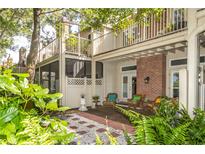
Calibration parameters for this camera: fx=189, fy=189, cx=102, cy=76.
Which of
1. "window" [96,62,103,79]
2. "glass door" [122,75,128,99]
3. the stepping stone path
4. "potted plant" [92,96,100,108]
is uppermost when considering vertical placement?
"window" [96,62,103,79]

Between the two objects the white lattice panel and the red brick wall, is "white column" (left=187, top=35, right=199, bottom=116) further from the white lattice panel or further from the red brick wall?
the white lattice panel

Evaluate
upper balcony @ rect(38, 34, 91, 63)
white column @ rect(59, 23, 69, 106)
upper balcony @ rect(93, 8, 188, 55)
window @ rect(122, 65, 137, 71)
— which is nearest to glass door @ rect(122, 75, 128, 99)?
window @ rect(122, 65, 137, 71)

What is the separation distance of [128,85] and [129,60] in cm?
170

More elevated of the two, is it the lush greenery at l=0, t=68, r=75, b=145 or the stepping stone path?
the lush greenery at l=0, t=68, r=75, b=145

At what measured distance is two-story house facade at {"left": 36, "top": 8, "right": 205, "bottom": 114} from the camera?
8172mm

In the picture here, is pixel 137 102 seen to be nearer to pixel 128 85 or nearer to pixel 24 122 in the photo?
pixel 128 85

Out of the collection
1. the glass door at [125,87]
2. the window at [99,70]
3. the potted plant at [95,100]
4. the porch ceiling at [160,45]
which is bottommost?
the potted plant at [95,100]

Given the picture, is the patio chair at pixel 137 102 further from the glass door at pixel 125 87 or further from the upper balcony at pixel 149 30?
the upper balcony at pixel 149 30

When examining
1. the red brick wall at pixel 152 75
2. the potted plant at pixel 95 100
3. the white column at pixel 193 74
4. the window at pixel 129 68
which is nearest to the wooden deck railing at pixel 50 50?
the potted plant at pixel 95 100

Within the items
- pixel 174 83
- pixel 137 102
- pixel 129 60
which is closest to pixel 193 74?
pixel 174 83

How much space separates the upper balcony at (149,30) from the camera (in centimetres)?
788

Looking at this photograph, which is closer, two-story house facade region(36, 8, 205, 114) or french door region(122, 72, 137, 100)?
two-story house facade region(36, 8, 205, 114)
